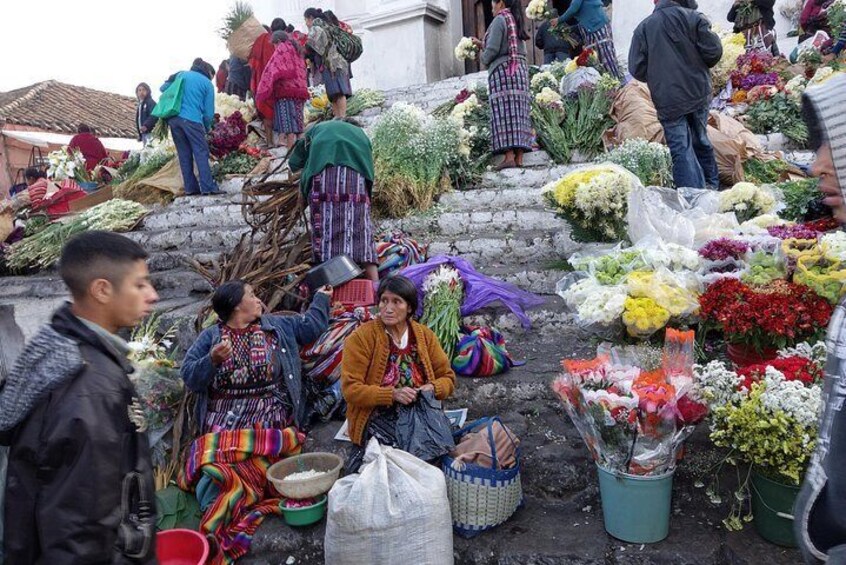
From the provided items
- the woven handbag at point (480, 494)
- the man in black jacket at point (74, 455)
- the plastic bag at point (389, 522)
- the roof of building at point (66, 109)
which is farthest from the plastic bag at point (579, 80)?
the roof of building at point (66, 109)

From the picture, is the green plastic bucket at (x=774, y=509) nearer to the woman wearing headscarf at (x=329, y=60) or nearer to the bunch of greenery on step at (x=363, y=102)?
the woman wearing headscarf at (x=329, y=60)

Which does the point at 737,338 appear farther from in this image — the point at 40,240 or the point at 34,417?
the point at 40,240

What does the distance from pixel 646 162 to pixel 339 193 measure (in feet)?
9.62

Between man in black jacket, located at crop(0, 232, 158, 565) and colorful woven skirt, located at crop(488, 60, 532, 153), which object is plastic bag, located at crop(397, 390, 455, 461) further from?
colorful woven skirt, located at crop(488, 60, 532, 153)

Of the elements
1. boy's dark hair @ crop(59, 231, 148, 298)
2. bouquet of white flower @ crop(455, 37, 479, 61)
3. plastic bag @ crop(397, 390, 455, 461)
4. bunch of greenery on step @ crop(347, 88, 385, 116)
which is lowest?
plastic bag @ crop(397, 390, 455, 461)

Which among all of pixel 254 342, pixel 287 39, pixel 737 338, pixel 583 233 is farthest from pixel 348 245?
pixel 287 39

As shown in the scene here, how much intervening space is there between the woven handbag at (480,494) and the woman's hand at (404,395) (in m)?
0.37

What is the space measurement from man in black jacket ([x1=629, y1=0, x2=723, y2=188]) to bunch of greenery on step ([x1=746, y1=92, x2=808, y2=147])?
2.51m

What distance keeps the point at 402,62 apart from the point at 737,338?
10170 mm

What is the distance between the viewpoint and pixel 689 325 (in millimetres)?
3623

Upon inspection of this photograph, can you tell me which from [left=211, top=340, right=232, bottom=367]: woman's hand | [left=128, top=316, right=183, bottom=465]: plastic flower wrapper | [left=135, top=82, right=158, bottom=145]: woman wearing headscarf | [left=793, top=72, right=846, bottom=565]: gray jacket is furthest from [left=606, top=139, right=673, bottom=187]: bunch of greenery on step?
[left=135, top=82, right=158, bottom=145]: woman wearing headscarf

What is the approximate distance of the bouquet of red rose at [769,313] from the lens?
2.91m

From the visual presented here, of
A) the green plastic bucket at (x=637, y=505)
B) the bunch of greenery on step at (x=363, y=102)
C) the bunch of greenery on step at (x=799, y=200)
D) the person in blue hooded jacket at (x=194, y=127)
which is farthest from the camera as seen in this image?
the bunch of greenery on step at (x=363, y=102)

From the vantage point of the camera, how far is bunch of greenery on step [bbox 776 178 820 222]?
4434 mm
